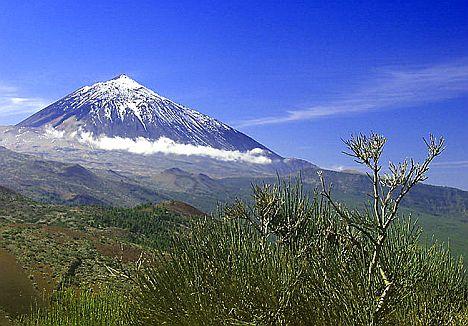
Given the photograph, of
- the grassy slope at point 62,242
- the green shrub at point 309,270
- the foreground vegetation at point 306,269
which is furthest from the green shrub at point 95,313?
the green shrub at point 309,270

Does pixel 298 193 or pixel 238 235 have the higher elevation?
pixel 298 193

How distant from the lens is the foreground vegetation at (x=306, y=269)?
25.3 feet

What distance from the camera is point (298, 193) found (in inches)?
473

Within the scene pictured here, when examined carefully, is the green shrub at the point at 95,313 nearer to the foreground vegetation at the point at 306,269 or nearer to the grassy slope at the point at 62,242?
the foreground vegetation at the point at 306,269

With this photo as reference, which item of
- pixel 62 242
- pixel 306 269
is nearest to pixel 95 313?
pixel 306 269

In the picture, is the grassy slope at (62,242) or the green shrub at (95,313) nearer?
the green shrub at (95,313)

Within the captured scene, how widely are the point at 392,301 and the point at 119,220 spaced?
196 ft

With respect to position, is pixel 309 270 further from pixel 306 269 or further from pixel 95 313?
pixel 95 313

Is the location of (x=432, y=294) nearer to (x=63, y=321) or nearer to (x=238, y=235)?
(x=238, y=235)

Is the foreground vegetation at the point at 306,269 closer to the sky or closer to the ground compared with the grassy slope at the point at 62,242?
closer to the sky

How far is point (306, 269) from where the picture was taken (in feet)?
Answer: 28.7

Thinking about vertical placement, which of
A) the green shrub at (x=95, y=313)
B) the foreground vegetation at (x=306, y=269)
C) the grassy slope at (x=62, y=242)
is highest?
the foreground vegetation at (x=306, y=269)

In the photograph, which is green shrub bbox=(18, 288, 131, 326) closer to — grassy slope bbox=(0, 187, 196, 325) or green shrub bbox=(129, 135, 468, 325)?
grassy slope bbox=(0, 187, 196, 325)

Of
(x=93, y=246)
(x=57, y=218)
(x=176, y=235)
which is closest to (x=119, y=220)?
(x=57, y=218)
